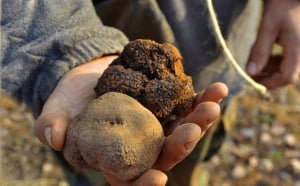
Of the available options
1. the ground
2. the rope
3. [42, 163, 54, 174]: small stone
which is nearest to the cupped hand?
the rope

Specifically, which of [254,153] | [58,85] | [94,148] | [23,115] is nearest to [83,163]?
[94,148]

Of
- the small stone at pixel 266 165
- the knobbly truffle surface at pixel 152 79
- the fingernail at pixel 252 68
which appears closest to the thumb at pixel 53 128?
the knobbly truffle surface at pixel 152 79

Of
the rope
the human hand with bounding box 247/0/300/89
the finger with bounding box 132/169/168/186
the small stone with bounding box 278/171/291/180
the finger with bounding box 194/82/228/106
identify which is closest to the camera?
the finger with bounding box 132/169/168/186

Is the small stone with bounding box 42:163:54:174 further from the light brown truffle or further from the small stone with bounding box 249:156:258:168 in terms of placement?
the light brown truffle

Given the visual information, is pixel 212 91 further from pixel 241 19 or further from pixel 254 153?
pixel 254 153

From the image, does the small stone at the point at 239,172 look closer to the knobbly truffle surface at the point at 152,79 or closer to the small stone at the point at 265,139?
the small stone at the point at 265,139
